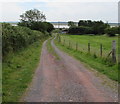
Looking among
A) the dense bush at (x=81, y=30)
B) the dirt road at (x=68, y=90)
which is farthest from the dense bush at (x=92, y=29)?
the dirt road at (x=68, y=90)

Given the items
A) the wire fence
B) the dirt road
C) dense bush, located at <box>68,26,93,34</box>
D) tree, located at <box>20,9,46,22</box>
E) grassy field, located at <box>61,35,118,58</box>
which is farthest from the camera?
dense bush, located at <box>68,26,93,34</box>

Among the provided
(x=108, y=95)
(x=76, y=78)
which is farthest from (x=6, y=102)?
(x=76, y=78)

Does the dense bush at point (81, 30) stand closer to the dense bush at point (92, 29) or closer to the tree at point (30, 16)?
the dense bush at point (92, 29)

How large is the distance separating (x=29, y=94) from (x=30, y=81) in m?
1.88

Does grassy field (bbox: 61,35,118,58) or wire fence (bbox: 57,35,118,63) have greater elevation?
wire fence (bbox: 57,35,118,63)

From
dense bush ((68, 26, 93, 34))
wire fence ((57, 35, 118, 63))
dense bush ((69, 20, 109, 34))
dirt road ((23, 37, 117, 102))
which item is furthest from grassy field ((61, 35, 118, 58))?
dense bush ((68, 26, 93, 34))

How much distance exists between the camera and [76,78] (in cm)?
935

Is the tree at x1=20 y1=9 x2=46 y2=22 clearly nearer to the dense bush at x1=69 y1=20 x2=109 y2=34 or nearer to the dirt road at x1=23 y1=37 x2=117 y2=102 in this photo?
the dense bush at x1=69 y1=20 x2=109 y2=34

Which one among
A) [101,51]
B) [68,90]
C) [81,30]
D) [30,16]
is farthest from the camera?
[81,30]

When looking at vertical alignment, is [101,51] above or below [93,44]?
above

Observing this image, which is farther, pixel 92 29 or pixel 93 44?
pixel 92 29

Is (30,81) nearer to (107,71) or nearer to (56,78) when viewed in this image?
(56,78)

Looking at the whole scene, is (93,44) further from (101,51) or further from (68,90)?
(68,90)

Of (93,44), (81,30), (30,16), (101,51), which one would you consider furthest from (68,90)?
(81,30)
